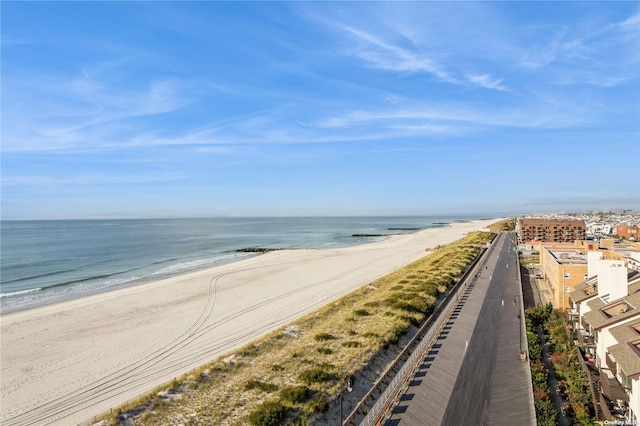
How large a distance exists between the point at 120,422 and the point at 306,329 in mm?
13966

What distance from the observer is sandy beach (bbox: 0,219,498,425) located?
1991cm

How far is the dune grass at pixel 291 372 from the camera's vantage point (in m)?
15.2

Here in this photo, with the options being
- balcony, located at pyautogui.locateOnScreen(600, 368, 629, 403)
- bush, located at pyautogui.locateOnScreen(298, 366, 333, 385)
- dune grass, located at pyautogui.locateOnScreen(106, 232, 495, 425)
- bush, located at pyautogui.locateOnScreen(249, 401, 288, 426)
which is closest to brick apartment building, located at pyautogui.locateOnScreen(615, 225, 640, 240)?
dune grass, located at pyautogui.locateOnScreen(106, 232, 495, 425)

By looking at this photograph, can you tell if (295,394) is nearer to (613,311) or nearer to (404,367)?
(404,367)

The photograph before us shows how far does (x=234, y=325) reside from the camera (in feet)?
102

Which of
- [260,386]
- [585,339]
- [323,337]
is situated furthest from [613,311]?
[260,386]

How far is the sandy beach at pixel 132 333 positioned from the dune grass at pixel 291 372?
367cm

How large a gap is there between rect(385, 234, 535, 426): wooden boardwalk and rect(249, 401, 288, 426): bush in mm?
4378

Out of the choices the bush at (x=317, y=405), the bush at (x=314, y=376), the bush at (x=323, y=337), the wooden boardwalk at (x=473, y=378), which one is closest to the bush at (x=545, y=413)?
the wooden boardwalk at (x=473, y=378)

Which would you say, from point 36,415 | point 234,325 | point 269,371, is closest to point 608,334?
point 269,371

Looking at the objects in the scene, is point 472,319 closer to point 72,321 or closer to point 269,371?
point 269,371

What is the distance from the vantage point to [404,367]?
17.3 metres

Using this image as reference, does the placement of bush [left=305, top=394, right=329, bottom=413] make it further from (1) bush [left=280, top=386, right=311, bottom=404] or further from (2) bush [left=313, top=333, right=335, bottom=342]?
(2) bush [left=313, top=333, right=335, bottom=342]

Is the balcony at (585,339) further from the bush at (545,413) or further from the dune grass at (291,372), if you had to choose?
the dune grass at (291,372)
